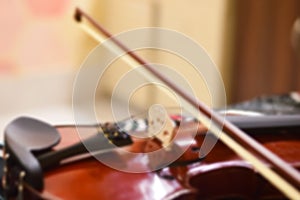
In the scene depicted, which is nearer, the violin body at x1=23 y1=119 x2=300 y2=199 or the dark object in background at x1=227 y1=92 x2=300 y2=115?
the violin body at x1=23 y1=119 x2=300 y2=199

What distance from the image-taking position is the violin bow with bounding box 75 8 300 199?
0.61 meters

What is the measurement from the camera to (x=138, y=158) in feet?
2.63

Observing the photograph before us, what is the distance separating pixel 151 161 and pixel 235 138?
0.15m

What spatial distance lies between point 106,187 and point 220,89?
1475 millimetres

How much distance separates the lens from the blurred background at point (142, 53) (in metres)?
2.13

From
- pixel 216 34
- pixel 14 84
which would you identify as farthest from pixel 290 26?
pixel 14 84

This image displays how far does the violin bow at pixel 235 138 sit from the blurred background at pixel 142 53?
1.11 m

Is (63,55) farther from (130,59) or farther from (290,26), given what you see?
(130,59)

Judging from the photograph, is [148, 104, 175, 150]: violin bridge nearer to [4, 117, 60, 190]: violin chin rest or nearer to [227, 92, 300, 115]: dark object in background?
[4, 117, 60, 190]: violin chin rest

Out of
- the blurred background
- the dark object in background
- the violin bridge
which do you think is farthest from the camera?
the blurred background

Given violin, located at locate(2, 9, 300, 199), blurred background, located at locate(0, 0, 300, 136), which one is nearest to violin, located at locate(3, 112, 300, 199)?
violin, located at locate(2, 9, 300, 199)

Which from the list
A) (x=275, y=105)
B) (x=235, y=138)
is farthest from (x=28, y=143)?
(x=275, y=105)

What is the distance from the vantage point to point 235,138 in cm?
73

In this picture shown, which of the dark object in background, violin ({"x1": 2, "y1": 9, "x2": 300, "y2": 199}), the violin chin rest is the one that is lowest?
the dark object in background
